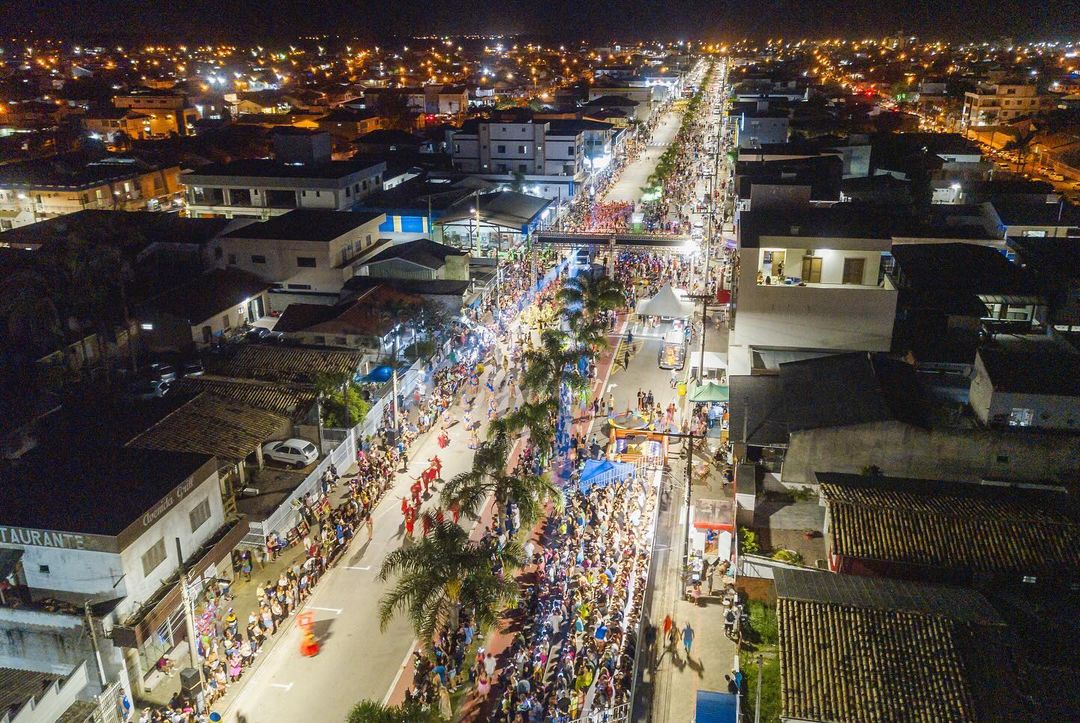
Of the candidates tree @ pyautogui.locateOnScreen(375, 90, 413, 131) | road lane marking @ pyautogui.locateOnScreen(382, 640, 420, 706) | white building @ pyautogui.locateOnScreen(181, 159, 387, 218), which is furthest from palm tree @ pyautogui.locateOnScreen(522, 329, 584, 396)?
tree @ pyautogui.locateOnScreen(375, 90, 413, 131)

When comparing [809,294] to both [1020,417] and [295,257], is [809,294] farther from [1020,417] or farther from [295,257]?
[295,257]

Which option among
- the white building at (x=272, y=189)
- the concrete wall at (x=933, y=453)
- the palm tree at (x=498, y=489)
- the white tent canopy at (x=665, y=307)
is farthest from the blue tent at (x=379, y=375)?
the white building at (x=272, y=189)

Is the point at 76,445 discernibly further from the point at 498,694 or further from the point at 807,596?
the point at 807,596

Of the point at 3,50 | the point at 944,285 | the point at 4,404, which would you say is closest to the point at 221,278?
the point at 4,404

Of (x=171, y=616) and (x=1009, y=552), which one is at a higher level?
(x=1009, y=552)

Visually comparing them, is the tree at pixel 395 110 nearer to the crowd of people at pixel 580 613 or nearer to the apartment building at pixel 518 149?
the apartment building at pixel 518 149

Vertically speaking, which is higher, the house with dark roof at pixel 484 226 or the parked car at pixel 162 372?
the house with dark roof at pixel 484 226
